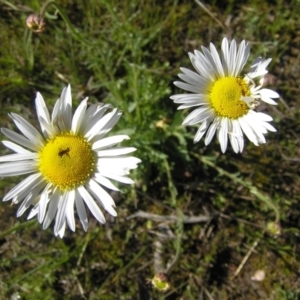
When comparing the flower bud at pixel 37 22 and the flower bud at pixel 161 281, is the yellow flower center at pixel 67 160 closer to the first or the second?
the flower bud at pixel 37 22

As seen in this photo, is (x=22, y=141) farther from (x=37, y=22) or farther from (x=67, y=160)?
(x=37, y=22)

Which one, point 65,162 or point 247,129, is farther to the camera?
point 247,129

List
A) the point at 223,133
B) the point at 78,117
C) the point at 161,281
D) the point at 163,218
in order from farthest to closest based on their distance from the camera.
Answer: the point at 163,218 → the point at 161,281 → the point at 223,133 → the point at 78,117

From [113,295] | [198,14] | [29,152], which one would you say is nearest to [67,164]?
[29,152]

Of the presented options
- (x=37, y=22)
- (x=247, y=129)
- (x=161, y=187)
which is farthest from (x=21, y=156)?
(x=161, y=187)

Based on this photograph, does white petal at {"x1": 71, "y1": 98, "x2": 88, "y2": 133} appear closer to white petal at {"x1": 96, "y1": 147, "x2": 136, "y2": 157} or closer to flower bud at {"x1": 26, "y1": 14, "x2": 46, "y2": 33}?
white petal at {"x1": 96, "y1": 147, "x2": 136, "y2": 157}
